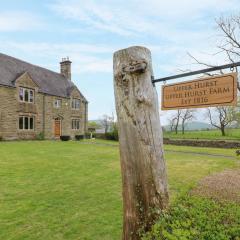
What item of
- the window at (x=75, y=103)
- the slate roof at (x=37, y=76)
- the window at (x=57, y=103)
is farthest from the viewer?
the window at (x=75, y=103)

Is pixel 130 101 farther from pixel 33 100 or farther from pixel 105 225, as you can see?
pixel 33 100

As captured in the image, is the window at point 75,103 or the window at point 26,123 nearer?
the window at point 26,123

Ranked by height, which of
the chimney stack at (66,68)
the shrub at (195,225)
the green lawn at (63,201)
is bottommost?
the green lawn at (63,201)

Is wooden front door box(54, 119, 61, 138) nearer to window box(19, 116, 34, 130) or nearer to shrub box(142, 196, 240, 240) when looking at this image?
window box(19, 116, 34, 130)

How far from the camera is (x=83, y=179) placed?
423 inches

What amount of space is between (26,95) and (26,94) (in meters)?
0.13

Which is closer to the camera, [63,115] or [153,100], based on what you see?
[153,100]

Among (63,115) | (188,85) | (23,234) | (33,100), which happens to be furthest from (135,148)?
(63,115)

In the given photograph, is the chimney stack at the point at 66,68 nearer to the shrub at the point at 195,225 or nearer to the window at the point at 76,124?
the window at the point at 76,124

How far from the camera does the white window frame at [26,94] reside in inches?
1291

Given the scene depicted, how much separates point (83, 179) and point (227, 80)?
808cm

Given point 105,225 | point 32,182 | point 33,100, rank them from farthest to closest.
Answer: point 33,100 < point 32,182 < point 105,225

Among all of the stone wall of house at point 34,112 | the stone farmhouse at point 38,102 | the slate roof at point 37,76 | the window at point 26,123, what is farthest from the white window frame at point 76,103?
the window at point 26,123

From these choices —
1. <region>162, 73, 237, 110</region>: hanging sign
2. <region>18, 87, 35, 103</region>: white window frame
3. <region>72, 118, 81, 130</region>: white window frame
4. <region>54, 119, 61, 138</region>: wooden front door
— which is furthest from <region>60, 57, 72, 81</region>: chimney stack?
<region>162, 73, 237, 110</region>: hanging sign
